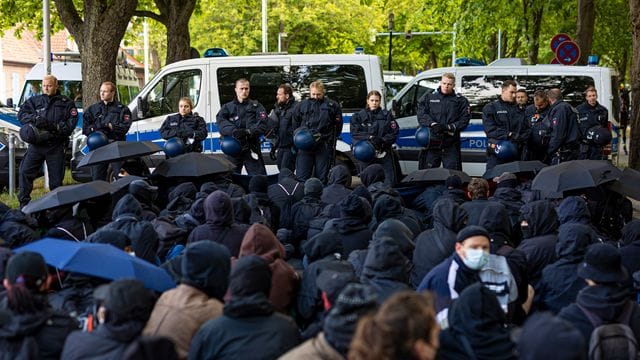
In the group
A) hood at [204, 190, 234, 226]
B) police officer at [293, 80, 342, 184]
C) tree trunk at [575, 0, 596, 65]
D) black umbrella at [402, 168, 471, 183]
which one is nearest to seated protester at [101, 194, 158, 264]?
hood at [204, 190, 234, 226]

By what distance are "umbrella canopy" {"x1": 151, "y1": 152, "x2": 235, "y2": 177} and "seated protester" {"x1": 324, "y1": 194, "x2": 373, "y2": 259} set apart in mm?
2891

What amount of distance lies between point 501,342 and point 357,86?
11.2 metres

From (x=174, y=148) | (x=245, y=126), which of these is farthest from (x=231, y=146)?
(x=174, y=148)

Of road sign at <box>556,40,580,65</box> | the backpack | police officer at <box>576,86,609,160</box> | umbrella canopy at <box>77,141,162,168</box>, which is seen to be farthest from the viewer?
road sign at <box>556,40,580,65</box>

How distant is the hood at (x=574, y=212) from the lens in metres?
7.71

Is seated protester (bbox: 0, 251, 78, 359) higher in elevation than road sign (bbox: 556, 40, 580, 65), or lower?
lower

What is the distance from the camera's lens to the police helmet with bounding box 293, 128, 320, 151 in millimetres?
13375

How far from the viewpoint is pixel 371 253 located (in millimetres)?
5477

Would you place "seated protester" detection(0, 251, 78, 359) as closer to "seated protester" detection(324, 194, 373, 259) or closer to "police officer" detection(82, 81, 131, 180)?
"seated protester" detection(324, 194, 373, 259)

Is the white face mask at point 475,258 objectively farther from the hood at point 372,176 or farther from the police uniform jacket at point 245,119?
the police uniform jacket at point 245,119

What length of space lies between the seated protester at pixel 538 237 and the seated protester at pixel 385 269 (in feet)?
5.35

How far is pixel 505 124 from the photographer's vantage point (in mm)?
13484

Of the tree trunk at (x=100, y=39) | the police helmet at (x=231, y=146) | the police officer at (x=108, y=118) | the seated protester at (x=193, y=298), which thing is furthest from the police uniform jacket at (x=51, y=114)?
the seated protester at (x=193, y=298)

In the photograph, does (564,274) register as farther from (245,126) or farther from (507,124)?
(245,126)
